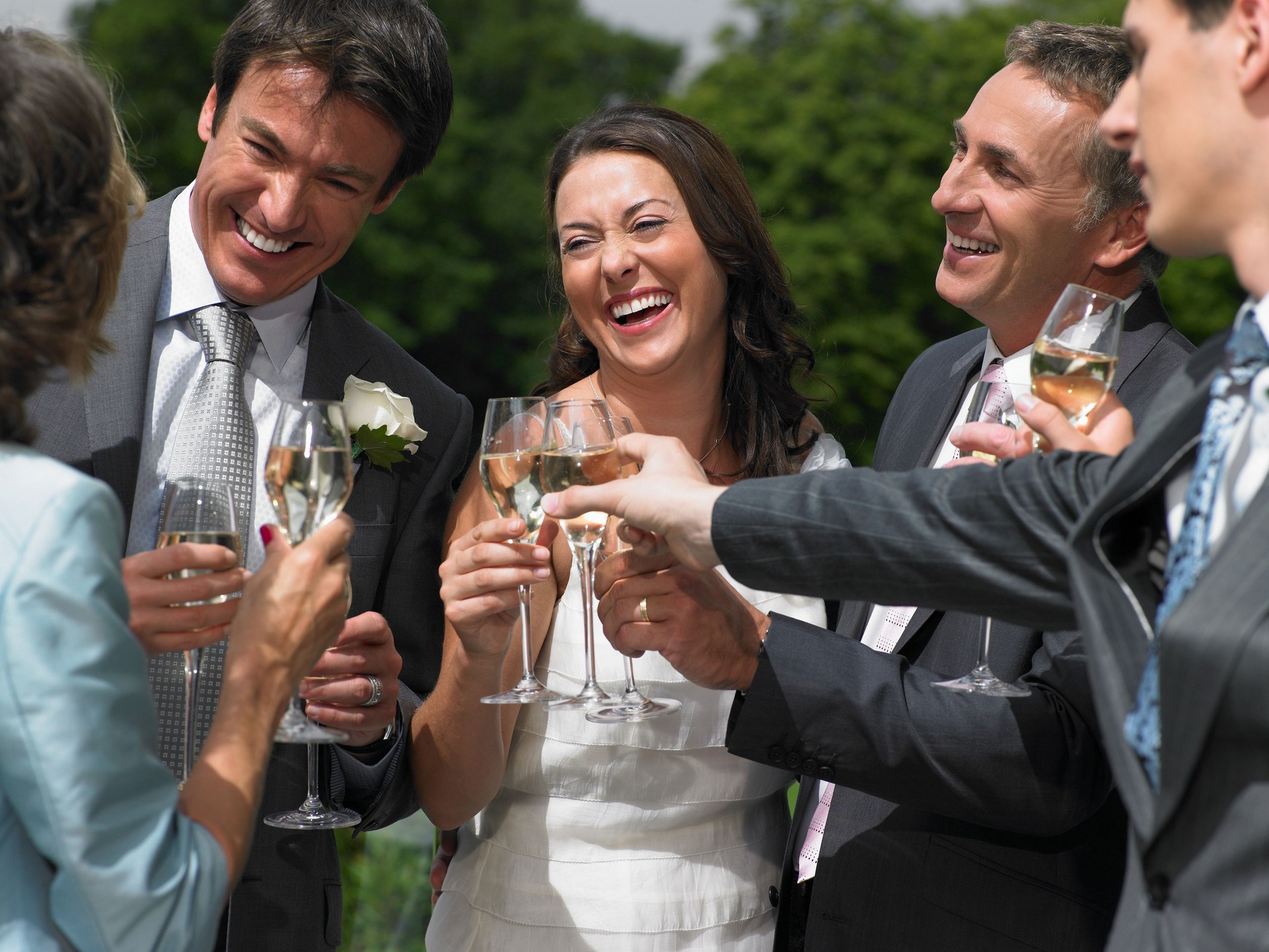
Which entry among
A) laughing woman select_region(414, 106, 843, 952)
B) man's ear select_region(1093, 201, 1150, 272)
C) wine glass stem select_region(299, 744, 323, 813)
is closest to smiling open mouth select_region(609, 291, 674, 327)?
laughing woman select_region(414, 106, 843, 952)

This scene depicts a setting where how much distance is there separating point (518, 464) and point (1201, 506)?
1439 millimetres

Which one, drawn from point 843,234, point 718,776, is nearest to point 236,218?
point 718,776

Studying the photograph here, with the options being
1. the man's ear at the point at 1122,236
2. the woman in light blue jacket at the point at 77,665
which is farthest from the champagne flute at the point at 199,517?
the man's ear at the point at 1122,236

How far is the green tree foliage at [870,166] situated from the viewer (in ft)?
96.6

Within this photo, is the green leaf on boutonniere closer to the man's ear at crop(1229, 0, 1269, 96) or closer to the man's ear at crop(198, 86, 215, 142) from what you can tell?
the man's ear at crop(198, 86, 215, 142)

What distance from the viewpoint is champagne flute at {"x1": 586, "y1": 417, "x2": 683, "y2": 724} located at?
2824 millimetres

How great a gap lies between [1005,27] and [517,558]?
32021 millimetres

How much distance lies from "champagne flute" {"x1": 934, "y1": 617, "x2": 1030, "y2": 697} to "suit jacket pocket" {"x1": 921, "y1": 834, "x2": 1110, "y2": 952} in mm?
484

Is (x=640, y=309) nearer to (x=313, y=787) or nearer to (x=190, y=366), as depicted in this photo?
(x=190, y=366)

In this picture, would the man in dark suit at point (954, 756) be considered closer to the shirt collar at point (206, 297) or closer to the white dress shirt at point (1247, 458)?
the white dress shirt at point (1247, 458)

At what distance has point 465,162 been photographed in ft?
113

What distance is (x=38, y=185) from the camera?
2.06 m

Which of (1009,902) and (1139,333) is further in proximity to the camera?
(1139,333)

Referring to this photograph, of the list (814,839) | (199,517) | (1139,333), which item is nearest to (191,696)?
(199,517)
